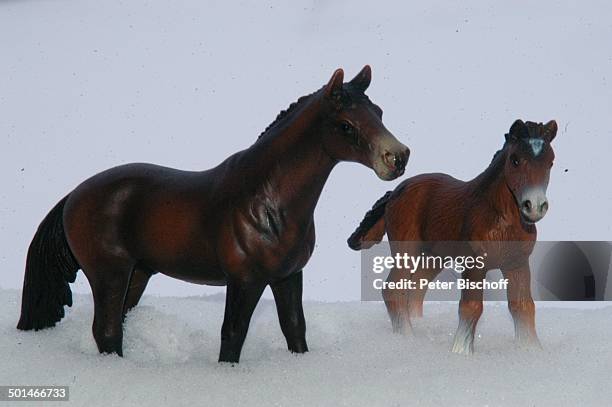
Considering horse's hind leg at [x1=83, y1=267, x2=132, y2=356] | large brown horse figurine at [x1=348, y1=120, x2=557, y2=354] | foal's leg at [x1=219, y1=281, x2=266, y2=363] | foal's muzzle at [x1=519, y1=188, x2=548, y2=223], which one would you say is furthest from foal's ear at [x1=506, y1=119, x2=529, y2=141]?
horse's hind leg at [x1=83, y1=267, x2=132, y2=356]

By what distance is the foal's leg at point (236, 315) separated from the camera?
138 cm

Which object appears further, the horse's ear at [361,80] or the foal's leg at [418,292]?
the foal's leg at [418,292]

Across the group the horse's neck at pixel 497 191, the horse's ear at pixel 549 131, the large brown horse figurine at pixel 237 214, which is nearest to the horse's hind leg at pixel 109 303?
the large brown horse figurine at pixel 237 214

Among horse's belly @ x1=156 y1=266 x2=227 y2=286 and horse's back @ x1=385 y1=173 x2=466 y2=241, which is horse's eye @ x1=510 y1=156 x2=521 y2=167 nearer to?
horse's back @ x1=385 y1=173 x2=466 y2=241

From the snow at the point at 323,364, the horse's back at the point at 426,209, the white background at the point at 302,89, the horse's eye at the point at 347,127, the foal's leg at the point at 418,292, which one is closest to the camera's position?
the snow at the point at 323,364

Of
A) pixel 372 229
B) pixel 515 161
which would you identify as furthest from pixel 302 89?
pixel 515 161

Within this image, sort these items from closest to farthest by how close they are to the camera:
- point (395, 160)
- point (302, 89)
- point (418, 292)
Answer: point (395, 160) → point (418, 292) → point (302, 89)

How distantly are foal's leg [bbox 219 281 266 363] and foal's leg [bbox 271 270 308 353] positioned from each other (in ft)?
0.31

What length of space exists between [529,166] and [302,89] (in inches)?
43.9

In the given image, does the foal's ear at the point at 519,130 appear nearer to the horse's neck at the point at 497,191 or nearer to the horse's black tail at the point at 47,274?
the horse's neck at the point at 497,191

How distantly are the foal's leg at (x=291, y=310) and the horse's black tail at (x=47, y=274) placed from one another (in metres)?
0.41

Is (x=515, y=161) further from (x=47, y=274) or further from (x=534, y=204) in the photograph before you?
(x=47, y=274)

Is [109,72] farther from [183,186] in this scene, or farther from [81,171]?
[183,186]

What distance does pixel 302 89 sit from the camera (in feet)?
7.93
